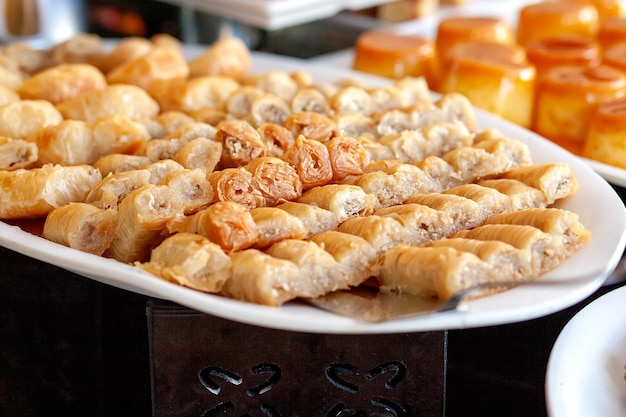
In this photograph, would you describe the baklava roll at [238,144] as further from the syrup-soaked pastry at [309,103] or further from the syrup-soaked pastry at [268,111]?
the syrup-soaked pastry at [309,103]

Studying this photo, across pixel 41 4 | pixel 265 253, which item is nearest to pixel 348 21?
pixel 41 4

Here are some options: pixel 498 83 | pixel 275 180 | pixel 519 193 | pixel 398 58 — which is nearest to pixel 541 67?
pixel 498 83

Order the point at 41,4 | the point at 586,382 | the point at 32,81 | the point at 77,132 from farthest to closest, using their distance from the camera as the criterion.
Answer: the point at 41,4, the point at 32,81, the point at 77,132, the point at 586,382

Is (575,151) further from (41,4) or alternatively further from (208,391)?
(41,4)

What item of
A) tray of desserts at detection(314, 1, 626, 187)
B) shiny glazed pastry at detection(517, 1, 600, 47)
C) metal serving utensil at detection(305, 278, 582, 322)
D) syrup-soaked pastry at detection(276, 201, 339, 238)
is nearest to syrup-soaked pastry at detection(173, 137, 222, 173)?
syrup-soaked pastry at detection(276, 201, 339, 238)

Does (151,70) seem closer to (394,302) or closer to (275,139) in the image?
(275,139)

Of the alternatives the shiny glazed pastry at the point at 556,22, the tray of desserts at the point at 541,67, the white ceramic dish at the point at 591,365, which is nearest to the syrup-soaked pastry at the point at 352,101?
the tray of desserts at the point at 541,67

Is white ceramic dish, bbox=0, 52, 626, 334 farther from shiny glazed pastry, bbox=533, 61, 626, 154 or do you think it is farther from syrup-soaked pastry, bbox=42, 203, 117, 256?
shiny glazed pastry, bbox=533, 61, 626, 154
